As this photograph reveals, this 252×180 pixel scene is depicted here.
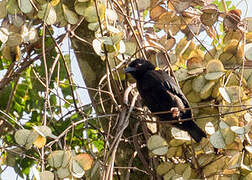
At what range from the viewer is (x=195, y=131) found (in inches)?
99.7

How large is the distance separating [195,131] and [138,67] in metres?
0.48

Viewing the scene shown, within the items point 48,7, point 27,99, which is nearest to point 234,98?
Result: point 48,7

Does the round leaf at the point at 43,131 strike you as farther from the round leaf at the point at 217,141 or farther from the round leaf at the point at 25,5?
the round leaf at the point at 217,141

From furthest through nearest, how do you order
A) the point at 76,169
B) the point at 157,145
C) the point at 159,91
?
the point at 159,91
the point at 157,145
the point at 76,169

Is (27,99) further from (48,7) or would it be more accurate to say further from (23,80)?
(48,7)

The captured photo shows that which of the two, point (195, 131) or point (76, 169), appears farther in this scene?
point (195, 131)

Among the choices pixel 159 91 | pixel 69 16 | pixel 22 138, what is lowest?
pixel 159 91

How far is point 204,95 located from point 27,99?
156cm

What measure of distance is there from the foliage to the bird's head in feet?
0.19

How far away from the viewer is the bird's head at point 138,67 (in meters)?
2.67

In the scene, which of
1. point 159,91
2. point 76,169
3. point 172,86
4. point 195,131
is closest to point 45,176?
point 76,169

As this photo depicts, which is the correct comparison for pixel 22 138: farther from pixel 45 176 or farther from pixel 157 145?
pixel 157 145

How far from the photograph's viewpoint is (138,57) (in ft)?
9.63

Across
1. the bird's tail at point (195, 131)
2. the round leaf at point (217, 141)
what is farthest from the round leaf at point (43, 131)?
the bird's tail at point (195, 131)
